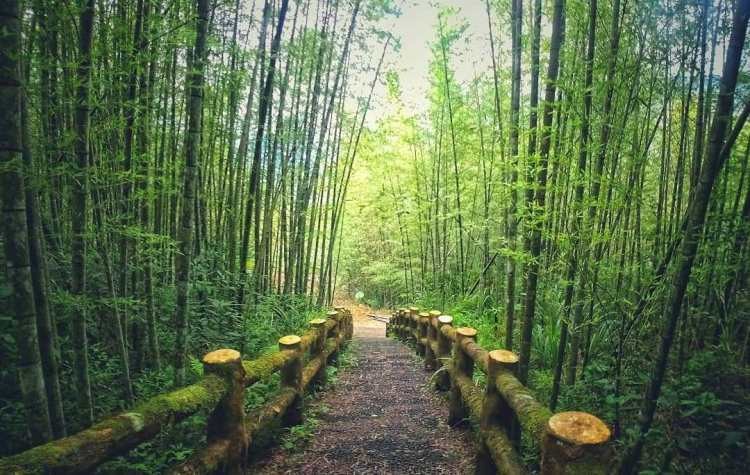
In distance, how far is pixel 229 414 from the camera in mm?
2256

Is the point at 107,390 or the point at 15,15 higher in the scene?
the point at 15,15

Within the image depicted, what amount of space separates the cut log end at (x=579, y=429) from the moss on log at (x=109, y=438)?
1.62 m

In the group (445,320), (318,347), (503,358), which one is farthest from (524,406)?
(318,347)

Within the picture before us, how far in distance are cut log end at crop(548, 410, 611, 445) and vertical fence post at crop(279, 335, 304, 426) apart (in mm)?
2251

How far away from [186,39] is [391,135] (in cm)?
948

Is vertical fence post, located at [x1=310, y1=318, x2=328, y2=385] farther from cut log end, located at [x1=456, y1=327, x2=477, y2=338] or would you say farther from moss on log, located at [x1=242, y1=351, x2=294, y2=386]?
cut log end, located at [x1=456, y1=327, x2=477, y2=338]

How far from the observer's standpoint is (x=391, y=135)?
11.8m

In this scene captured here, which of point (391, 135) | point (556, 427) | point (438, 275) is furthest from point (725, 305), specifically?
point (391, 135)

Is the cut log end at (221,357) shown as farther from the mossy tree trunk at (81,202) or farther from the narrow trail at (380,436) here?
the narrow trail at (380,436)

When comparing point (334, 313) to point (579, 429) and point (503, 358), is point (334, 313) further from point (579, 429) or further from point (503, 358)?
point (579, 429)

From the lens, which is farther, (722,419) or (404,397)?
(404,397)

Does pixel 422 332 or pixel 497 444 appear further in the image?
pixel 422 332

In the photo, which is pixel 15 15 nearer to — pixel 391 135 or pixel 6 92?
pixel 6 92

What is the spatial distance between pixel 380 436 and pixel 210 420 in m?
1.48
